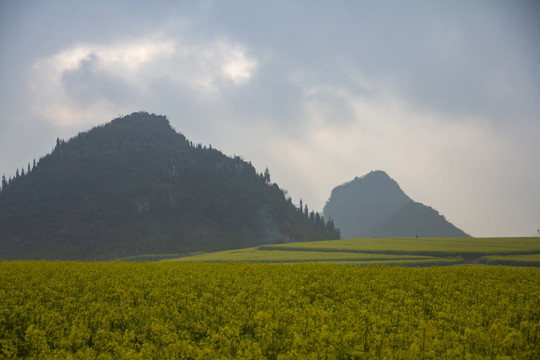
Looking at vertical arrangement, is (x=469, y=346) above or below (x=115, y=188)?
below

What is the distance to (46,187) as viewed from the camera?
630 ft

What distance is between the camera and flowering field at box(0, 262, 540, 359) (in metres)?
10.9

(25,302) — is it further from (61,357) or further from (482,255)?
(482,255)

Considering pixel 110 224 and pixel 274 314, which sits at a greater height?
pixel 110 224

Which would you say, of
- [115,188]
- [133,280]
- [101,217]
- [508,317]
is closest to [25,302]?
[133,280]

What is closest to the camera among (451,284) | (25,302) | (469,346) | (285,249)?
(469,346)

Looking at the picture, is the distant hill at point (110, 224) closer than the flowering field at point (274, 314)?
No

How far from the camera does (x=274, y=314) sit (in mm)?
13984

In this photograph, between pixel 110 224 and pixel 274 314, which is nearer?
pixel 274 314

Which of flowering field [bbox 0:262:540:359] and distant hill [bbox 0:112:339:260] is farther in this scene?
distant hill [bbox 0:112:339:260]

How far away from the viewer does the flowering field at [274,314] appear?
10891 mm

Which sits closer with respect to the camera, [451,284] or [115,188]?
[451,284]

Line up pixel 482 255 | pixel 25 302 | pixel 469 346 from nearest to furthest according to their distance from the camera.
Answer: pixel 469 346 < pixel 25 302 < pixel 482 255

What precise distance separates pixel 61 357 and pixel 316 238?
544ft
